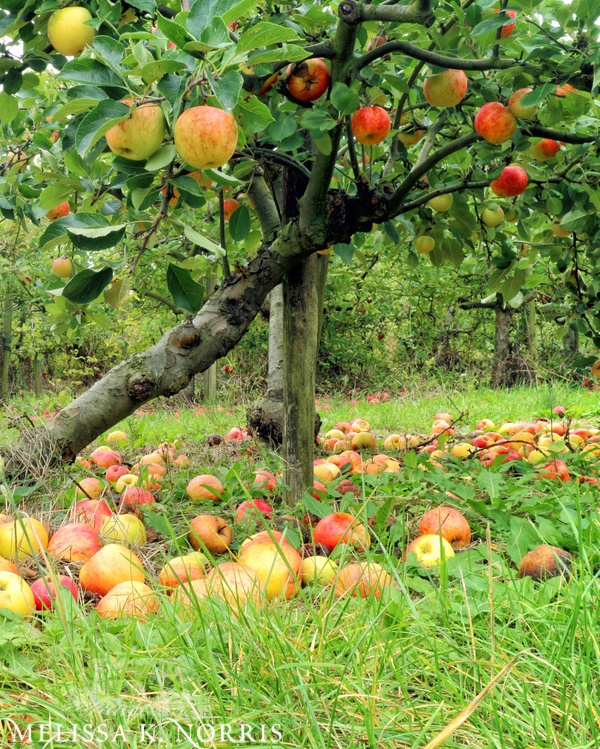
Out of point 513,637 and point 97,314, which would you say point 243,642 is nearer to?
point 513,637

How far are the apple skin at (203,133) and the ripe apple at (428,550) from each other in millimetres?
1158

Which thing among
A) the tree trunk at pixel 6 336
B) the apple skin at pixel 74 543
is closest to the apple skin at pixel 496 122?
the apple skin at pixel 74 543

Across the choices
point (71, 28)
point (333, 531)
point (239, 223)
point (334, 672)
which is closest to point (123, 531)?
point (333, 531)

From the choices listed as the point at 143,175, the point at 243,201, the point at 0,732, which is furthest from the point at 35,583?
the point at 243,201

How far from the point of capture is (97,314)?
7.73 feet

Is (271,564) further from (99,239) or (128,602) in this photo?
(99,239)

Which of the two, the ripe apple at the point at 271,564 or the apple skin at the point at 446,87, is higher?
the apple skin at the point at 446,87

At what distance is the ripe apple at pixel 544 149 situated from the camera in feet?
8.20

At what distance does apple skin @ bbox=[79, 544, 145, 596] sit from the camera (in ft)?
5.66

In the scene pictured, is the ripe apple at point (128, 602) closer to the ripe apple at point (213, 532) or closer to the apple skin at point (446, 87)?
the ripe apple at point (213, 532)

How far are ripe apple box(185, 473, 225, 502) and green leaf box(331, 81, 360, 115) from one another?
1526 mm

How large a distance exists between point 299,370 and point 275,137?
0.94 meters

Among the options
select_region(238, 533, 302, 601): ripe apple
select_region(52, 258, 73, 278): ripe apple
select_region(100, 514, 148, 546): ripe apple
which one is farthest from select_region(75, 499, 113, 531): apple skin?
select_region(52, 258, 73, 278): ripe apple

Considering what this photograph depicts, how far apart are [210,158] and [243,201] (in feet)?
4.33
